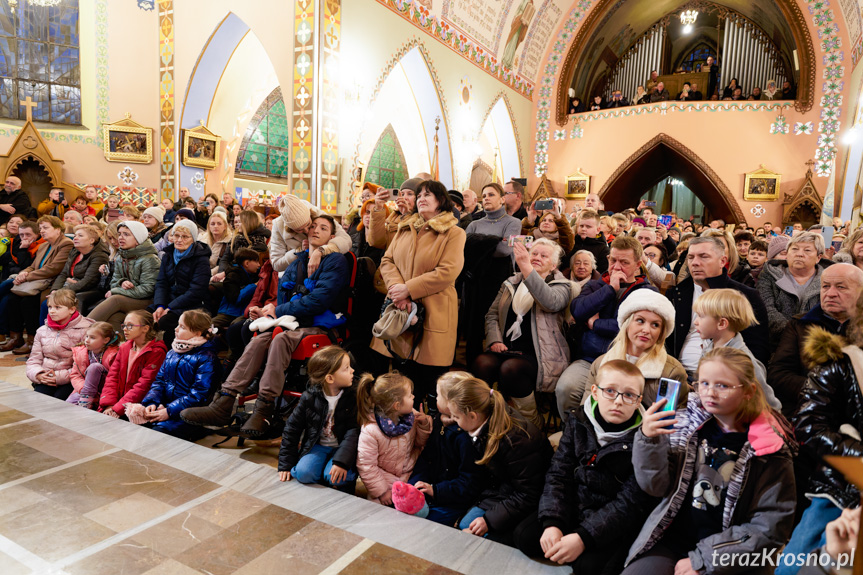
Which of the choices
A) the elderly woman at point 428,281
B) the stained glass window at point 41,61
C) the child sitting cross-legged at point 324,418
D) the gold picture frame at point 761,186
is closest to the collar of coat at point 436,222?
the elderly woman at point 428,281

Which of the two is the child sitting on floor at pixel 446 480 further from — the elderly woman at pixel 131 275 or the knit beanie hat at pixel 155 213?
the knit beanie hat at pixel 155 213

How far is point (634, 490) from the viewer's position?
1.94 metres

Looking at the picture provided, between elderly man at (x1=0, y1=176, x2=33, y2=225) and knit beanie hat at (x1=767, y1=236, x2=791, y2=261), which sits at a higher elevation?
elderly man at (x1=0, y1=176, x2=33, y2=225)

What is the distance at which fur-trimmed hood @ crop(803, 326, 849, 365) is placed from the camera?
5.87ft

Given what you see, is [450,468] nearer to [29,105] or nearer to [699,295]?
[699,295]

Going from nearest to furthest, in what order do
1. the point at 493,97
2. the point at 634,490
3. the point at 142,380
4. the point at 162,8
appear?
the point at 634,490 → the point at 142,380 → the point at 162,8 → the point at 493,97

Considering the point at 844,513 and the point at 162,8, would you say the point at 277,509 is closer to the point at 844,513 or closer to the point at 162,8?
the point at 844,513

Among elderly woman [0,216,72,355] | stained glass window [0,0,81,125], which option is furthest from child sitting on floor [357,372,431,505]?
stained glass window [0,0,81,125]

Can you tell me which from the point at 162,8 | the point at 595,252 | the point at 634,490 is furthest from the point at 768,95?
the point at 634,490

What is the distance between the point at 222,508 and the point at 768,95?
602 inches

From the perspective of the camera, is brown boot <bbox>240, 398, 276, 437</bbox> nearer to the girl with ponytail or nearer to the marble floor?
the marble floor

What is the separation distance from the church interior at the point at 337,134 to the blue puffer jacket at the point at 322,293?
0.84 meters

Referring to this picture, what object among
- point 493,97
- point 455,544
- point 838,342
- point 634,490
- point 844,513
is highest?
point 493,97

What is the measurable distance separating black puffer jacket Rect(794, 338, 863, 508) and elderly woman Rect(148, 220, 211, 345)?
408 cm
